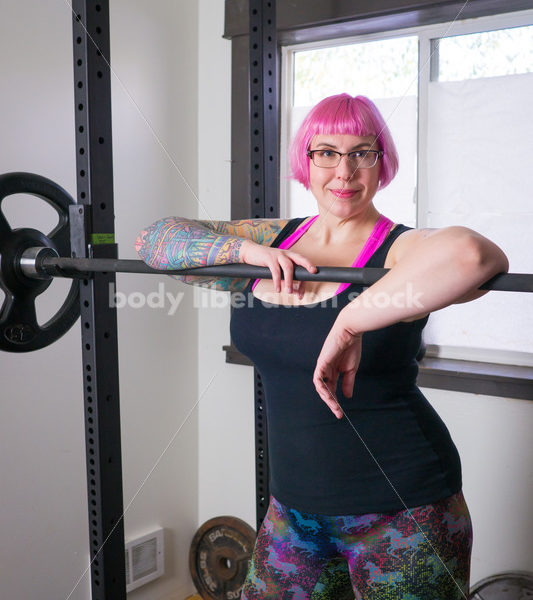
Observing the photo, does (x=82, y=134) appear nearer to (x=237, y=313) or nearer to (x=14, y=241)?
(x=14, y=241)

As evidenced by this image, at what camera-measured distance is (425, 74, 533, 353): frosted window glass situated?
1760 mm

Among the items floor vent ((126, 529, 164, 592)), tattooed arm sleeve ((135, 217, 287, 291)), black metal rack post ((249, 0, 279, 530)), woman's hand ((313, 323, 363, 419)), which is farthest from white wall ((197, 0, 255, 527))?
woman's hand ((313, 323, 363, 419))

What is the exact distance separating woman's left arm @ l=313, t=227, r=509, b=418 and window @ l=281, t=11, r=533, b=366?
3.05 ft

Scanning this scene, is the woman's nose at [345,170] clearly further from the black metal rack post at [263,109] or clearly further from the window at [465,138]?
the window at [465,138]

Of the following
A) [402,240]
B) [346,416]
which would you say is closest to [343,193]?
[402,240]

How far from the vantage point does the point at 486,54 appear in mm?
1809

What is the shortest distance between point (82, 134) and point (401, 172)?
1066 millimetres

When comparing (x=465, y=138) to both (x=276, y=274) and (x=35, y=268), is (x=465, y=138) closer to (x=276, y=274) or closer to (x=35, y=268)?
(x=276, y=274)

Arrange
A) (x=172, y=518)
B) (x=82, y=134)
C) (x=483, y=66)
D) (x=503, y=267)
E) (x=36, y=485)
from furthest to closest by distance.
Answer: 1. (x=172, y=518)
2. (x=36, y=485)
3. (x=483, y=66)
4. (x=82, y=134)
5. (x=503, y=267)

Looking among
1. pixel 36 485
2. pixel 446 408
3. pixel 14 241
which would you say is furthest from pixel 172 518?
pixel 14 241

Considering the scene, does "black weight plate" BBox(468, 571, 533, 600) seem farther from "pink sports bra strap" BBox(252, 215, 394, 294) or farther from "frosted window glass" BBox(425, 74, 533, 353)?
"pink sports bra strap" BBox(252, 215, 394, 294)

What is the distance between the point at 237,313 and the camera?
1.24 meters

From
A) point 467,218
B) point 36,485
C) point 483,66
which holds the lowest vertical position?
point 36,485

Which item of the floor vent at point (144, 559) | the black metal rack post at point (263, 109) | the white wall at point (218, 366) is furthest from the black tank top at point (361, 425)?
the floor vent at point (144, 559)
